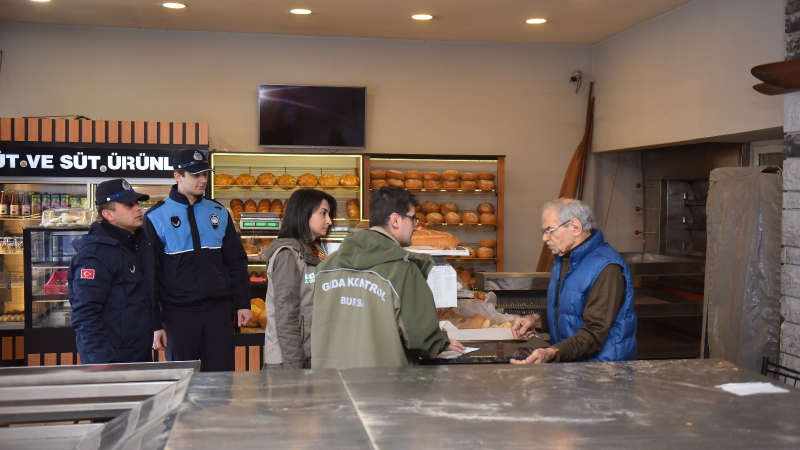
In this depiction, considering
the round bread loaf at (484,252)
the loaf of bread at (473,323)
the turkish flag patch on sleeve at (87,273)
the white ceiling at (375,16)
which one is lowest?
the loaf of bread at (473,323)

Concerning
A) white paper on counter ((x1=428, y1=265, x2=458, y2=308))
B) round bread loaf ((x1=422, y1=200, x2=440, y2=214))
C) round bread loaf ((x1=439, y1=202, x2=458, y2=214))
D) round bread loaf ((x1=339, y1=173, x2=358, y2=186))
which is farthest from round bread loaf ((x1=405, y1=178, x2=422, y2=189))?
white paper on counter ((x1=428, y1=265, x2=458, y2=308))

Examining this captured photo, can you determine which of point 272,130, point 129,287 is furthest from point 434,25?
point 129,287

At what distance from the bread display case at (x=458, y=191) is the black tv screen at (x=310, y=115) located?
0.44 metres

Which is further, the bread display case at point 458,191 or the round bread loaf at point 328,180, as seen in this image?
the bread display case at point 458,191

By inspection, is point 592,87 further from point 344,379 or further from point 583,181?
point 344,379

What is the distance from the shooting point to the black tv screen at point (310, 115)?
21.6ft

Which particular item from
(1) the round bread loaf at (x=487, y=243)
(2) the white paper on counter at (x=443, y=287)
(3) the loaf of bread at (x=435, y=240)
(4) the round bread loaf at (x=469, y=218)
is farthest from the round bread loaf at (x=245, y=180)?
(2) the white paper on counter at (x=443, y=287)

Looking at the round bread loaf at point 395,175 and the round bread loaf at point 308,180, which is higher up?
the round bread loaf at point 395,175

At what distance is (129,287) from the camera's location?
3.10 metres

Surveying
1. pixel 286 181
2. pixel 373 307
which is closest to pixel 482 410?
pixel 373 307

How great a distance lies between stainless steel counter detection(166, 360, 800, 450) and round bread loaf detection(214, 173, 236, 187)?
5.01 m

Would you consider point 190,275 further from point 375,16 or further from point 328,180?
point 375,16

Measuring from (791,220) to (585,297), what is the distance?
1.63 m

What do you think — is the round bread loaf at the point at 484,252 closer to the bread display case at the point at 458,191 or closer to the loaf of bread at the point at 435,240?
the bread display case at the point at 458,191
